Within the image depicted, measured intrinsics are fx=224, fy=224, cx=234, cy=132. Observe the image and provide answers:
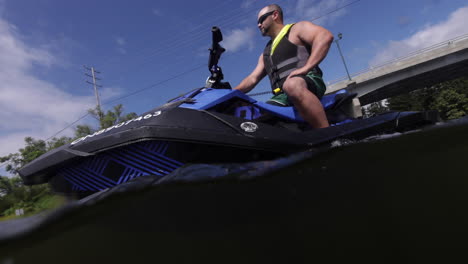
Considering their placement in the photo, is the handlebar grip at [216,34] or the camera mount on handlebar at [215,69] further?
the camera mount on handlebar at [215,69]

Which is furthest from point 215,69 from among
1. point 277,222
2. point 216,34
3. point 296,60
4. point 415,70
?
point 415,70

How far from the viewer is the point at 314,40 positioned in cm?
189

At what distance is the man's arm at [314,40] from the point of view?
1796 mm

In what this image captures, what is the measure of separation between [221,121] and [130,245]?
3.03ft

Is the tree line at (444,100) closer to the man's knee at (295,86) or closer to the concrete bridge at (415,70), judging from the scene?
the concrete bridge at (415,70)

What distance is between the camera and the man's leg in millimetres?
1682

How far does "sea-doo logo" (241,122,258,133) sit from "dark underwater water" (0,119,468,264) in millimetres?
564

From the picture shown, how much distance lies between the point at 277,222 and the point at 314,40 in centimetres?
177

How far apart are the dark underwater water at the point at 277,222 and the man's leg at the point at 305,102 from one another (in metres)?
0.92

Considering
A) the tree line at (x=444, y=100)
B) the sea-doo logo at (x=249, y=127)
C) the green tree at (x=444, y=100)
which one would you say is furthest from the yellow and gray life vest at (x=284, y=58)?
the green tree at (x=444, y=100)

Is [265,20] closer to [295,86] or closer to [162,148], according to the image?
[295,86]

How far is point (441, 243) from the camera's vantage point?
387 mm

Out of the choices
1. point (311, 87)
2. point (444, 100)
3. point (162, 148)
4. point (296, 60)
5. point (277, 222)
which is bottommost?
point (277, 222)

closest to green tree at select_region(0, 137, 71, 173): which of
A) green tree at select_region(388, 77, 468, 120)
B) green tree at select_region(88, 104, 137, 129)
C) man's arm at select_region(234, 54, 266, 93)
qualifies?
green tree at select_region(88, 104, 137, 129)
